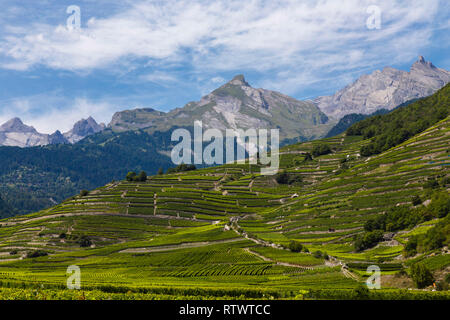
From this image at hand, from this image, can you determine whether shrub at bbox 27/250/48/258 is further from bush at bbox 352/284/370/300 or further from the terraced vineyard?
bush at bbox 352/284/370/300

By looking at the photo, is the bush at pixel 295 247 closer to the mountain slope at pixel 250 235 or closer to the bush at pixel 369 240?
the mountain slope at pixel 250 235

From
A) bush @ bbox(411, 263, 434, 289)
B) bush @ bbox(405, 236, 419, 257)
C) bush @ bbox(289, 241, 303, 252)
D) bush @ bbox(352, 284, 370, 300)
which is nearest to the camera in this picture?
bush @ bbox(352, 284, 370, 300)

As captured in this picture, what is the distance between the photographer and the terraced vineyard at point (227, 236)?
242 ft

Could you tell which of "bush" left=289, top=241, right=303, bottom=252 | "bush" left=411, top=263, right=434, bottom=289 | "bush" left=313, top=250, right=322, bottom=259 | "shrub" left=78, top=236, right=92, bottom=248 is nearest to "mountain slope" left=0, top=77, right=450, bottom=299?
"bush" left=313, top=250, right=322, bottom=259

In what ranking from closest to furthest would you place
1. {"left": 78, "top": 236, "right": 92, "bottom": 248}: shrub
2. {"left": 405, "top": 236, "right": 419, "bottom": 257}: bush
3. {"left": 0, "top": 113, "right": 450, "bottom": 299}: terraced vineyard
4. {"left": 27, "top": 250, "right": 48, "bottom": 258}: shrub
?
{"left": 0, "top": 113, "right": 450, "bottom": 299}: terraced vineyard, {"left": 405, "top": 236, "right": 419, "bottom": 257}: bush, {"left": 27, "top": 250, "right": 48, "bottom": 258}: shrub, {"left": 78, "top": 236, "right": 92, "bottom": 248}: shrub

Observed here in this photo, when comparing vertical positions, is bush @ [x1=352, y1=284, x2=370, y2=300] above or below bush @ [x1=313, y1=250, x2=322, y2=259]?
above

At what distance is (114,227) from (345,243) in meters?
84.3

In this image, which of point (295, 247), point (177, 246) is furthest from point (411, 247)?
point (177, 246)

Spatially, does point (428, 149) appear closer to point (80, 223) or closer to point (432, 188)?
point (432, 188)

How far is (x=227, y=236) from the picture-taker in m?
127

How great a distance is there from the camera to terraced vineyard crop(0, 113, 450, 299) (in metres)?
73.7

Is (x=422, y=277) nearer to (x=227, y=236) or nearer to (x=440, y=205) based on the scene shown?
(x=440, y=205)
